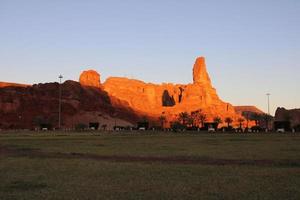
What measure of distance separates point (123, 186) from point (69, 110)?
7116 inches

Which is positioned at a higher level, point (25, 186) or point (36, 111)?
point (36, 111)

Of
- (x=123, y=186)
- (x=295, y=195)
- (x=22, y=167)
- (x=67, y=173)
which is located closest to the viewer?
(x=295, y=195)

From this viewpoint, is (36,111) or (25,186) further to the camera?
(36,111)

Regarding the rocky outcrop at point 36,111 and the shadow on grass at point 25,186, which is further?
the rocky outcrop at point 36,111

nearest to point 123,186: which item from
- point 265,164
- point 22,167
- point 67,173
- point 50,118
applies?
point 67,173

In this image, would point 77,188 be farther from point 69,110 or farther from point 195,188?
point 69,110

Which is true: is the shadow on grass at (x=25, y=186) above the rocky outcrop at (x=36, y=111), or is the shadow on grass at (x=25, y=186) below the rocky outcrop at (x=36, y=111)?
below

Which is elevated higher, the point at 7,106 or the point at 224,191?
the point at 7,106

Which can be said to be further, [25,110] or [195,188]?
[25,110]

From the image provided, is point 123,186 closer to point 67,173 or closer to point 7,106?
point 67,173

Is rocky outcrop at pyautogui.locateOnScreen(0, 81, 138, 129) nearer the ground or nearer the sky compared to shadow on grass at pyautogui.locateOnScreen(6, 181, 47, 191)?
nearer the sky

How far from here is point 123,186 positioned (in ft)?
49.2

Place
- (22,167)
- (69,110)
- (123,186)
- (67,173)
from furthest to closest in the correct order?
(69,110) → (22,167) → (67,173) → (123,186)

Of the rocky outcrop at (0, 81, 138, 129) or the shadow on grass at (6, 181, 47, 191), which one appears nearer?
A: the shadow on grass at (6, 181, 47, 191)
